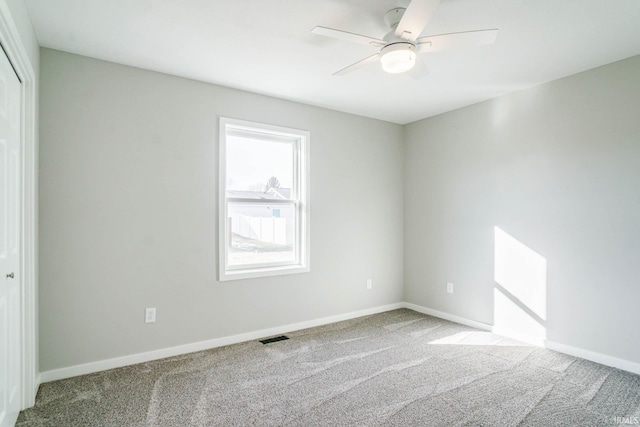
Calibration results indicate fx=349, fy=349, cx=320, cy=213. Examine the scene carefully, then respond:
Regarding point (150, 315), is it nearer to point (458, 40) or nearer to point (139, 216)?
point (139, 216)

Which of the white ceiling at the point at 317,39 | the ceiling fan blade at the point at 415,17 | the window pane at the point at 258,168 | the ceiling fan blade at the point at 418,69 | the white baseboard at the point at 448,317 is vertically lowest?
the white baseboard at the point at 448,317

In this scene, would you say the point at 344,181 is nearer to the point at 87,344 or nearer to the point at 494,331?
the point at 494,331

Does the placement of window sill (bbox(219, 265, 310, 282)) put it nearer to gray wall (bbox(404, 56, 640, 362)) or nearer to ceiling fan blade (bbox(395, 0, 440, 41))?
gray wall (bbox(404, 56, 640, 362))

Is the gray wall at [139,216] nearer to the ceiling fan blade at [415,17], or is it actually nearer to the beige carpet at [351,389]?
the beige carpet at [351,389]

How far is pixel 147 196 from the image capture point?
299cm

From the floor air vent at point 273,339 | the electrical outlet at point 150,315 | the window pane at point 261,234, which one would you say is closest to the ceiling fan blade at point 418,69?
the window pane at point 261,234

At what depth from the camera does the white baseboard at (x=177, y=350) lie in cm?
263

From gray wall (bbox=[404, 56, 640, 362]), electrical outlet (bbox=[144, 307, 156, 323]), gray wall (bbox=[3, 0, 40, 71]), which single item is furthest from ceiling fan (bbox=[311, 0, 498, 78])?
electrical outlet (bbox=[144, 307, 156, 323])

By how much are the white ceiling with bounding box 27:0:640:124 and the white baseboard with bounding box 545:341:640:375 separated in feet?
7.98

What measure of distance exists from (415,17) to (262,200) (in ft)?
7.84

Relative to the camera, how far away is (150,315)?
2992 mm

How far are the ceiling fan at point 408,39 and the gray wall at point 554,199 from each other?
1707mm

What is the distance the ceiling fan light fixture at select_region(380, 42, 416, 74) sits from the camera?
6.92ft

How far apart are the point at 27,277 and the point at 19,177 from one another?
0.63 meters
